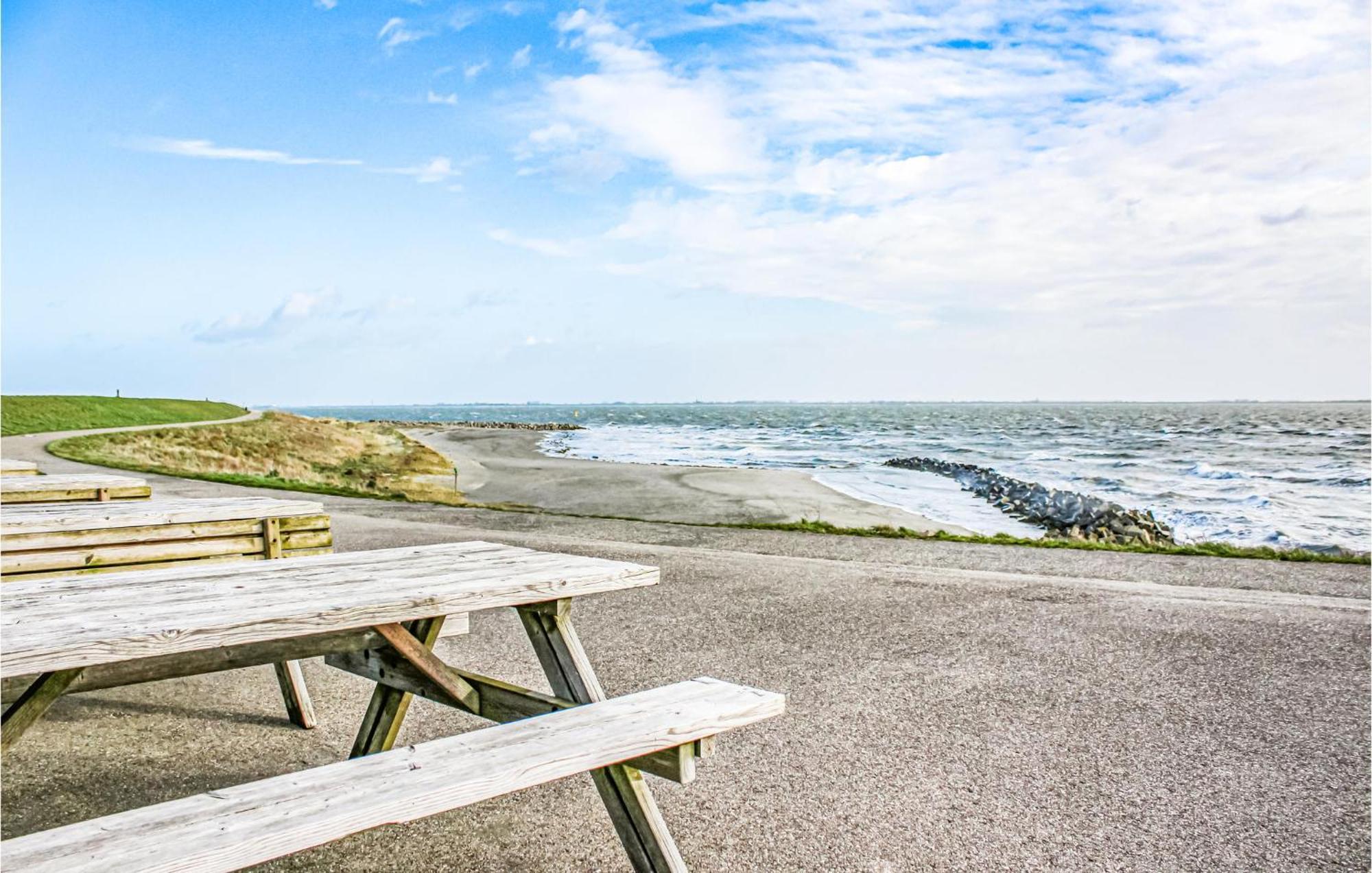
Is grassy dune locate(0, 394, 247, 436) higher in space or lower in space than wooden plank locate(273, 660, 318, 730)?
higher

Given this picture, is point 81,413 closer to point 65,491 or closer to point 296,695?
point 65,491

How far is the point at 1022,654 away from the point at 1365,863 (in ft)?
8.60

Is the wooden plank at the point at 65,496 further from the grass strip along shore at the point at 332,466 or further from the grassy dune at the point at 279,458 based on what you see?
the grassy dune at the point at 279,458

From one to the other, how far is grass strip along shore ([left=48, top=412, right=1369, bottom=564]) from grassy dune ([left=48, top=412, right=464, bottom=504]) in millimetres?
48

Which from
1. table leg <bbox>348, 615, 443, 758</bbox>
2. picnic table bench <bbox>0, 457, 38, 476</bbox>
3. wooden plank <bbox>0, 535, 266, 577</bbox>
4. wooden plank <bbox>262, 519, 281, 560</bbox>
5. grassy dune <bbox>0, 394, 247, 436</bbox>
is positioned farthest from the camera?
grassy dune <bbox>0, 394, 247, 436</bbox>

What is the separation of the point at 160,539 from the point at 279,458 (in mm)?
26865

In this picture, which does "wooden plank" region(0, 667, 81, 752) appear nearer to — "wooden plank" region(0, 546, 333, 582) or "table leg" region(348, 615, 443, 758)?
"table leg" region(348, 615, 443, 758)

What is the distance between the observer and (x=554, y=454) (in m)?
40.5

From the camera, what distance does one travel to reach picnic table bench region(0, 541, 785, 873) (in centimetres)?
200

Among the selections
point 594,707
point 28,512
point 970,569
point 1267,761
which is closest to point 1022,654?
point 1267,761

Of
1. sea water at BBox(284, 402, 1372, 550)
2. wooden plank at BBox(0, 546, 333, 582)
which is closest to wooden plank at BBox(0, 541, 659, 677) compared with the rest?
wooden plank at BBox(0, 546, 333, 582)

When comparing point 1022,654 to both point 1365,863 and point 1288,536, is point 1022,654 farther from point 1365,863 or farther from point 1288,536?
point 1288,536

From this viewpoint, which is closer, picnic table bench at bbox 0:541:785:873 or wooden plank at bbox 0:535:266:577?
picnic table bench at bbox 0:541:785:873

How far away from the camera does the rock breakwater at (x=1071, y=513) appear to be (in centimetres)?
1755
